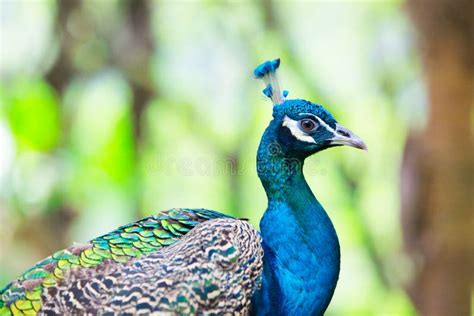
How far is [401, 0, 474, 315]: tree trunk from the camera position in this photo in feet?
15.2

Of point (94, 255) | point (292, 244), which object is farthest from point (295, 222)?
point (94, 255)

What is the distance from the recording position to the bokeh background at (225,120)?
4695 mm

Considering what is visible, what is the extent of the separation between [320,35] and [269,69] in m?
5.03

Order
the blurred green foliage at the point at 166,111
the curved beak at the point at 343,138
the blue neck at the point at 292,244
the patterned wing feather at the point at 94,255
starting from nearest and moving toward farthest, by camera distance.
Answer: the patterned wing feather at the point at 94,255 < the blue neck at the point at 292,244 < the curved beak at the point at 343,138 < the blurred green foliage at the point at 166,111

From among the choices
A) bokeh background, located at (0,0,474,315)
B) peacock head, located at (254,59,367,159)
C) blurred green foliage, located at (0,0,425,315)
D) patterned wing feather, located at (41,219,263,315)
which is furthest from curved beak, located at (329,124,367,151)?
blurred green foliage, located at (0,0,425,315)

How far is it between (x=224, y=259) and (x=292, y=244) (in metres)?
0.35

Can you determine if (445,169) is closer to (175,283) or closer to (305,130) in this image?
(305,130)

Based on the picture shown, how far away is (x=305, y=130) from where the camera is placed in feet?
9.47

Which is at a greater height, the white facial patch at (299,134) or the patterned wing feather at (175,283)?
the white facial patch at (299,134)

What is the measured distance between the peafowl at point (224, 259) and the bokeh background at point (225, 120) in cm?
198

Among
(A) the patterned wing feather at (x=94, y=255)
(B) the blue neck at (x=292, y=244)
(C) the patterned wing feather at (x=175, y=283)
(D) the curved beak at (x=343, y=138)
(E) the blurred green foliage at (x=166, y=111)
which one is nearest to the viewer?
(C) the patterned wing feather at (x=175, y=283)

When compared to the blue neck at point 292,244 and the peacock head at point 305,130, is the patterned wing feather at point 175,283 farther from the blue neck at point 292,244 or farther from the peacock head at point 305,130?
the peacock head at point 305,130

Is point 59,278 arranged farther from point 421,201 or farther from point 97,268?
point 421,201

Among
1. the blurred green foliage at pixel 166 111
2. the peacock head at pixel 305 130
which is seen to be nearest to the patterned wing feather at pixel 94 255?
the peacock head at pixel 305 130
